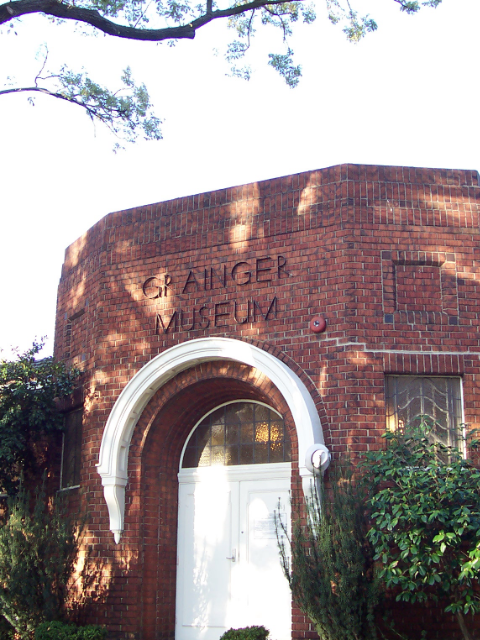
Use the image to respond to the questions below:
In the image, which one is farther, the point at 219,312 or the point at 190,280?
the point at 190,280

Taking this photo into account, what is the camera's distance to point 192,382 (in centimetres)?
1070

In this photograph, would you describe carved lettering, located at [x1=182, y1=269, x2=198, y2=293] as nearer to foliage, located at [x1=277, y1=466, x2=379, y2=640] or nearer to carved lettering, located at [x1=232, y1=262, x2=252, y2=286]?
carved lettering, located at [x1=232, y1=262, x2=252, y2=286]

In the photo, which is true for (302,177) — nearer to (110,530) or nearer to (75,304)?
(75,304)

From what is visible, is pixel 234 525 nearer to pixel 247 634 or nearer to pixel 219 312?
pixel 247 634

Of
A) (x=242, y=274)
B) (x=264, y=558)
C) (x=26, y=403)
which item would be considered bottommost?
(x=264, y=558)

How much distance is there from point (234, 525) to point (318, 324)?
114 inches

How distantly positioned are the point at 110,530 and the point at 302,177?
5.20 m

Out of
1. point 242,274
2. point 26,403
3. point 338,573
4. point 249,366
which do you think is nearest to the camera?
point 338,573

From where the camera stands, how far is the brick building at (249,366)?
9.73 m

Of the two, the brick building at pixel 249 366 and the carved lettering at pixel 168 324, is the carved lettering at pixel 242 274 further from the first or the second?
the carved lettering at pixel 168 324

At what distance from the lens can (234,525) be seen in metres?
10.6

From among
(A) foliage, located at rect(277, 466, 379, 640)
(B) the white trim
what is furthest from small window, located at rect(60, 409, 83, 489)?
(A) foliage, located at rect(277, 466, 379, 640)

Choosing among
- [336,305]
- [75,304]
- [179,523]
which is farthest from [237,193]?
[179,523]

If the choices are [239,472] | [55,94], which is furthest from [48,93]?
[239,472]
